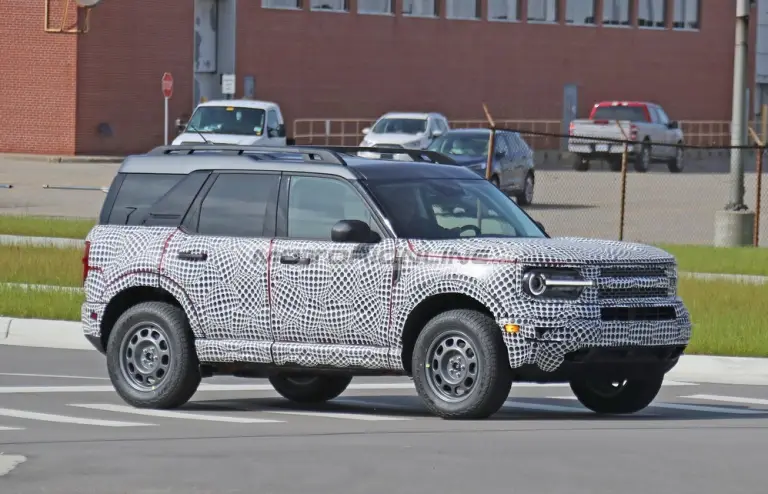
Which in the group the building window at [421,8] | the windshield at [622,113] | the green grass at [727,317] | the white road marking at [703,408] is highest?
the building window at [421,8]

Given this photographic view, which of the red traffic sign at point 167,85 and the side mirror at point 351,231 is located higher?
the red traffic sign at point 167,85

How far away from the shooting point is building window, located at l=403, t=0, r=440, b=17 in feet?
216

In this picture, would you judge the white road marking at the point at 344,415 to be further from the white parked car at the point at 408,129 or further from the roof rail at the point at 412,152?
the white parked car at the point at 408,129

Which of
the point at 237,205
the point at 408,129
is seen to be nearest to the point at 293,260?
the point at 237,205

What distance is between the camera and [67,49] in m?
55.0

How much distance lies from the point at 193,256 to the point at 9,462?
3306mm

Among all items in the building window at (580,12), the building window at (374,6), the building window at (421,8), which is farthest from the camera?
the building window at (580,12)

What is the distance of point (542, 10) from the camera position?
70.2 m

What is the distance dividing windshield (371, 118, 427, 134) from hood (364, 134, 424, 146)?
0.65m

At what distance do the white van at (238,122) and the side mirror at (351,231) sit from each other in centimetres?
2980

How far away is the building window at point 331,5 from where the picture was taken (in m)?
62.6

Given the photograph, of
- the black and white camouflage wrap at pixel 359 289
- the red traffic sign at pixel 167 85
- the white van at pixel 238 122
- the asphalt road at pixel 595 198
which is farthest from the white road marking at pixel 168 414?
the red traffic sign at pixel 167 85

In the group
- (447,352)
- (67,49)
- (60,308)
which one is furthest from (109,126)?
(447,352)

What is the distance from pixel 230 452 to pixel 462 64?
5773cm
